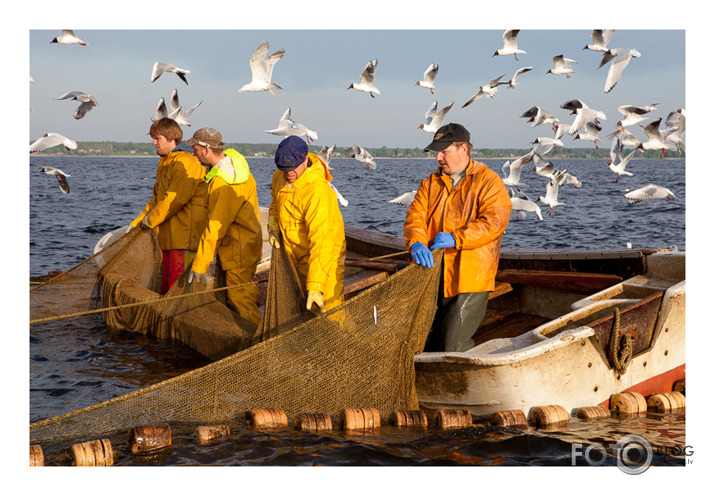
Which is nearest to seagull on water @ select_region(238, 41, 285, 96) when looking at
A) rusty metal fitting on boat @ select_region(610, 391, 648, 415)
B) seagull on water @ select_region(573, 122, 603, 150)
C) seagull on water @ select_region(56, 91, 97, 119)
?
seagull on water @ select_region(56, 91, 97, 119)

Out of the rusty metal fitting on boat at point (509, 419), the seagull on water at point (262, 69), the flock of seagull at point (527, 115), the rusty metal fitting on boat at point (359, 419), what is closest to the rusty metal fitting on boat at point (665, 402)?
the rusty metal fitting on boat at point (509, 419)

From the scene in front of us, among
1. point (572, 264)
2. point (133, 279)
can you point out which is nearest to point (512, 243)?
point (572, 264)

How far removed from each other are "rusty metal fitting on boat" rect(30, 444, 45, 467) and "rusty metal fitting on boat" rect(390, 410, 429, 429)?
2.31m

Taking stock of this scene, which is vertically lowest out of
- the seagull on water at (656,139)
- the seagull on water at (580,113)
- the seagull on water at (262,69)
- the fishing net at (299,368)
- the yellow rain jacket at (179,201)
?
the fishing net at (299,368)

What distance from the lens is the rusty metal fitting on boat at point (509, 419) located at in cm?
513

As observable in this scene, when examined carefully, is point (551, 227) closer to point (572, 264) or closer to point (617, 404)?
point (572, 264)

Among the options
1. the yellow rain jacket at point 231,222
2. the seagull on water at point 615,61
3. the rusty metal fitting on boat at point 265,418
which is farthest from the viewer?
the seagull on water at point 615,61

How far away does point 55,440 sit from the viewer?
14.2 ft

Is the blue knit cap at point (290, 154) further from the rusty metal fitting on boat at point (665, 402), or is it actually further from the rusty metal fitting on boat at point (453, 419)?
the rusty metal fitting on boat at point (665, 402)

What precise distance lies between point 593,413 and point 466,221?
177 centimetres

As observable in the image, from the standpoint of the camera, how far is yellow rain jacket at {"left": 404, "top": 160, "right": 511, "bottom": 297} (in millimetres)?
5195

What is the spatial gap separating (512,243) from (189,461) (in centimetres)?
1892

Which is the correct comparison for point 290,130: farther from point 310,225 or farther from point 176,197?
point 310,225

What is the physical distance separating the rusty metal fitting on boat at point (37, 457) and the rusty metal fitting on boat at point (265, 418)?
1287 mm
